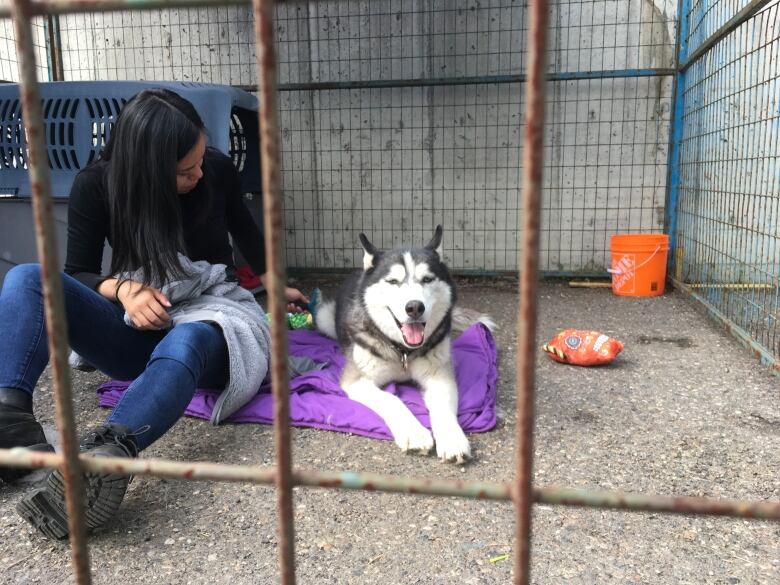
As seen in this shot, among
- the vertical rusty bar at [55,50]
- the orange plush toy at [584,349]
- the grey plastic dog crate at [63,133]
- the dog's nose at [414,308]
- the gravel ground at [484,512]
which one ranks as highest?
the vertical rusty bar at [55,50]

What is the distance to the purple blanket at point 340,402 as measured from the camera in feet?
7.72

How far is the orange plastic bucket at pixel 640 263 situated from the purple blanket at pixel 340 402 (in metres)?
2.02

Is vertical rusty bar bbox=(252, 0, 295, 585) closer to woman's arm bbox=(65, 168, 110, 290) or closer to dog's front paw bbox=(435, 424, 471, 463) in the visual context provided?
dog's front paw bbox=(435, 424, 471, 463)

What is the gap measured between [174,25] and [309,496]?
498cm

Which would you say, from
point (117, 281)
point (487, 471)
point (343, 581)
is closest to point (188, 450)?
point (117, 281)

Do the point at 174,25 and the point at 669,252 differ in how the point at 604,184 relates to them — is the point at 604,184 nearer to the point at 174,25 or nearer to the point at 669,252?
the point at 669,252

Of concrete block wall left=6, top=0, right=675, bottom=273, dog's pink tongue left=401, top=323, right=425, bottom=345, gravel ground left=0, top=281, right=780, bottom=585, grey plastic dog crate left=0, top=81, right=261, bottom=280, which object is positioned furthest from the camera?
concrete block wall left=6, top=0, right=675, bottom=273

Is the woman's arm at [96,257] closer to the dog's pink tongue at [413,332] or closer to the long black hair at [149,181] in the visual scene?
the long black hair at [149,181]

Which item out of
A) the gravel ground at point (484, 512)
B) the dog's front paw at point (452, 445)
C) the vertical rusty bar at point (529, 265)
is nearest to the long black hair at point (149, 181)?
the gravel ground at point (484, 512)

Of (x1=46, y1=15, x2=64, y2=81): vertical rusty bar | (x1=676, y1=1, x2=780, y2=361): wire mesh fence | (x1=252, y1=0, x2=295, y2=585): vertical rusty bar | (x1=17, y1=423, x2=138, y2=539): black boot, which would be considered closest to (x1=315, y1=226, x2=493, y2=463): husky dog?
(x1=17, y1=423, x2=138, y2=539): black boot

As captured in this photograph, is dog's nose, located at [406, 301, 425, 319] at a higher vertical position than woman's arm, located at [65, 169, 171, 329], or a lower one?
lower

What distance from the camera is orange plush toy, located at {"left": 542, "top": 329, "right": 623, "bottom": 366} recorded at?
2.98 metres

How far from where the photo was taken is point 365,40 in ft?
16.6

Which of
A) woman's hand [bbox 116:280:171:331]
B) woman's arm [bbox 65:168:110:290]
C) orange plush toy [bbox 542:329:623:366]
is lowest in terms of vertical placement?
orange plush toy [bbox 542:329:623:366]
